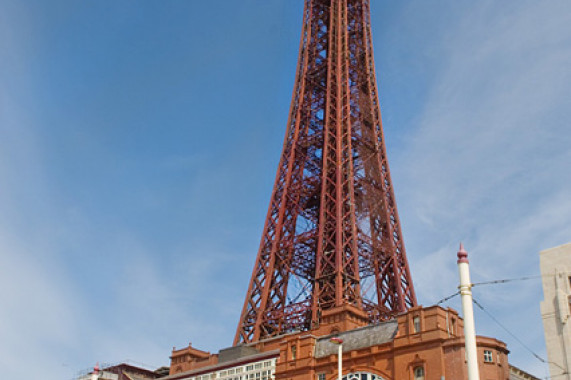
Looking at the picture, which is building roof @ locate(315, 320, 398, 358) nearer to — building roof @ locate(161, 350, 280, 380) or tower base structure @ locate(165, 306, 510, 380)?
tower base structure @ locate(165, 306, 510, 380)

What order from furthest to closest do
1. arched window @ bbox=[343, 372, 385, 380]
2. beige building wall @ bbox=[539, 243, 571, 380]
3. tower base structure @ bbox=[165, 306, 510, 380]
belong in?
arched window @ bbox=[343, 372, 385, 380]
beige building wall @ bbox=[539, 243, 571, 380]
tower base structure @ bbox=[165, 306, 510, 380]

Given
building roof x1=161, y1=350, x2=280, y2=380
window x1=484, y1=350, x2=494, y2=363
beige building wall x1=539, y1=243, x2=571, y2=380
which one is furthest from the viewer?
building roof x1=161, y1=350, x2=280, y2=380

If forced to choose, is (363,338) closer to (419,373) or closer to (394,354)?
(394,354)

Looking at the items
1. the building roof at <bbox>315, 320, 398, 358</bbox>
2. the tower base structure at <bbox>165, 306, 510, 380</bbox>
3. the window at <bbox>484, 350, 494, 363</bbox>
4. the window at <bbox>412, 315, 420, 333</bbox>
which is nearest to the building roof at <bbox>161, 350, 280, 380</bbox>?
the tower base structure at <bbox>165, 306, 510, 380</bbox>

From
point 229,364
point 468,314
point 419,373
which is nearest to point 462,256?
point 468,314

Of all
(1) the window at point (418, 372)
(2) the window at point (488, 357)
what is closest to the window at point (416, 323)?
(1) the window at point (418, 372)

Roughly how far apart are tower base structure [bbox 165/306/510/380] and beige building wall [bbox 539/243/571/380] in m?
2.29

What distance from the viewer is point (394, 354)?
120 ft

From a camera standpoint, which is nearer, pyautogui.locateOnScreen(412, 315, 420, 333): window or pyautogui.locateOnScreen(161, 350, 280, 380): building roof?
pyautogui.locateOnScreen(412, 315, 420, 333): window

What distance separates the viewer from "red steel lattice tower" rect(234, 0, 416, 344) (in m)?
56.5

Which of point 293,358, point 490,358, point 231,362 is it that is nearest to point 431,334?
point 490,358

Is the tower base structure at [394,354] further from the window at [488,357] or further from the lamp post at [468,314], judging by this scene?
the lamp post at [468,314]

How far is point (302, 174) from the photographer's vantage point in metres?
66.7

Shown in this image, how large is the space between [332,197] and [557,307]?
2729 cm
